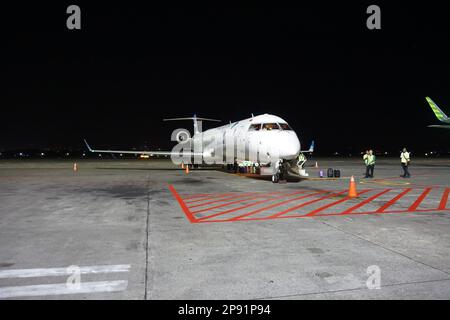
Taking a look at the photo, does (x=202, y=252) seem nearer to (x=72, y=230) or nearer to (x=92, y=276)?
(x=92, y=276)

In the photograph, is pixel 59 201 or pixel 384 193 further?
pixel 384 193

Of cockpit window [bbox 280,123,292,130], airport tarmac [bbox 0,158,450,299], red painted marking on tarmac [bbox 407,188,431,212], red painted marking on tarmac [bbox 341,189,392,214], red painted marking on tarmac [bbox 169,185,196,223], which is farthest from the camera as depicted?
cockpit window [bbox 280,123,292,130]

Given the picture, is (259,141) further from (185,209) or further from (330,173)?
(185,209)

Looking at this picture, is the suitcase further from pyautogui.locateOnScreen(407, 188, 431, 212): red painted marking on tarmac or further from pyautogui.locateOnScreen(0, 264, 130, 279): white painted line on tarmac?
pyautogui.locateOnScreen(0, 264, 130, 279): white painted line on tarmac

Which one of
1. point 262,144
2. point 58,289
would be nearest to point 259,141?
point 262,144

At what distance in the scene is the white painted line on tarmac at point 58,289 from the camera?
4314 mm

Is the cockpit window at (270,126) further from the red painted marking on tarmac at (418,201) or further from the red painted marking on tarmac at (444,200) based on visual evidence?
the red painted marking on tarmac at (444,200)

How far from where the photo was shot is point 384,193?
45.5ft

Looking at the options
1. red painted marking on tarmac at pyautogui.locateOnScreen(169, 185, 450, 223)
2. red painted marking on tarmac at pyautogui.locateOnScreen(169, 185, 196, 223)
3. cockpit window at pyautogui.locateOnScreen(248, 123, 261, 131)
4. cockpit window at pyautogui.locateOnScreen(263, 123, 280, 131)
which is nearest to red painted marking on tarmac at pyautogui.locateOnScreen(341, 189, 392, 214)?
red painted marking on tarmac at pyautogui.locateOnScreen(169, 185, 450, 223)

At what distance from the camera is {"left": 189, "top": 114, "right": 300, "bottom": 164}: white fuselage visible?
16.6m

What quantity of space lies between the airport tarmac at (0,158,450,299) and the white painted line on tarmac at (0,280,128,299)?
12 mm

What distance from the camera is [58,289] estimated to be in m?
4.43

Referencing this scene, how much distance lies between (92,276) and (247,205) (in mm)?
6659

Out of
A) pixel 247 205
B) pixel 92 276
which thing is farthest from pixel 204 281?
pixel 247 205
